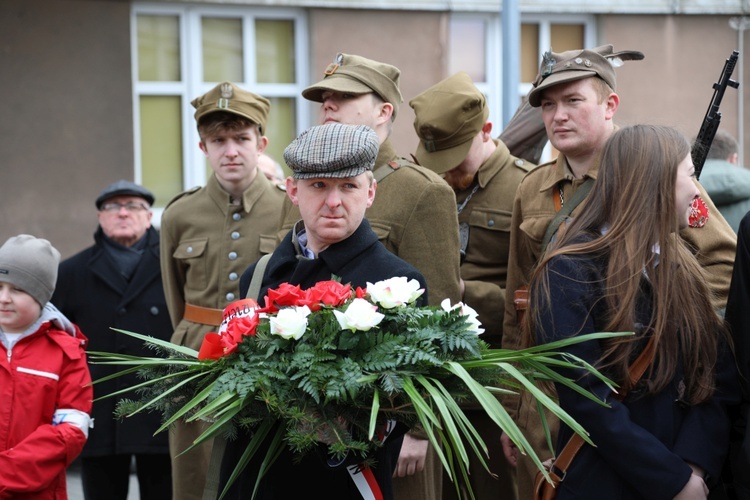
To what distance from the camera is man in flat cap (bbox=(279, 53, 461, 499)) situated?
4.08m

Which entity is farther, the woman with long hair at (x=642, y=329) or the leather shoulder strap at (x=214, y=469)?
the leather shoulder strap at (x=214, y=469)

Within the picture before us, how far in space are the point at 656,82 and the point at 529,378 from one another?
895 centimetres

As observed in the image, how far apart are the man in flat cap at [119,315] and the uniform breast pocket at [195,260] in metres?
1.01

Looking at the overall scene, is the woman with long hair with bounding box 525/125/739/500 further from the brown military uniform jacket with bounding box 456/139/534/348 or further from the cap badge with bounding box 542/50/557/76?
the brown military uniform jacket with bounding box 456/139/534/348

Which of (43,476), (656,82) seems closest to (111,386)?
(43,476)

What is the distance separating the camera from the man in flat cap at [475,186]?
4840 mm

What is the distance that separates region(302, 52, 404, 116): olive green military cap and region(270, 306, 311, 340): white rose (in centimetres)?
147

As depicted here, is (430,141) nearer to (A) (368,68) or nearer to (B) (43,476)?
(A) (368,68)

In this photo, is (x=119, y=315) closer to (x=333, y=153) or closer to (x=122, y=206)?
(x=122, y=206)

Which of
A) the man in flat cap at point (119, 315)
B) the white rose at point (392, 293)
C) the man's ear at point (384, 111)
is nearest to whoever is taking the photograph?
the white rose at point (392, 293)

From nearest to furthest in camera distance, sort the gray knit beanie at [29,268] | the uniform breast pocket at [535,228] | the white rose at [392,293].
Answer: the white rose at [392,293], the uniform breast pocket at [535,228], the gray knit beanie at [29,268]

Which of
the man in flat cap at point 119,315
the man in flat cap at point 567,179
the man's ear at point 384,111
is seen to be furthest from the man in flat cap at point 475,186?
the man in flat cap at point 119,315

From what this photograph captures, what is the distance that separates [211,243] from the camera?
5.29 m

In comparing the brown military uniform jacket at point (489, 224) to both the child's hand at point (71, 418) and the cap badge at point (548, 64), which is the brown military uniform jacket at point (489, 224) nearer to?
the cap badge at point (548, 64)
